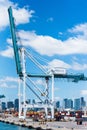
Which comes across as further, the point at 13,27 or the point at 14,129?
the point at 13,27

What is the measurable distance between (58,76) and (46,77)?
11.1 ft

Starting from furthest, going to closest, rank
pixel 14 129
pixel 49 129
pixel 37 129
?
pixel 14 129, pixel 37 129, pixel 49 129

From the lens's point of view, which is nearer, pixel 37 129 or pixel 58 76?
pixel 37 129

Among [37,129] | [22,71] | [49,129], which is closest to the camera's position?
[49,129]

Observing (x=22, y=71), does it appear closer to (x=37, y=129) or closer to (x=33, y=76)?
(x=33, y=76)

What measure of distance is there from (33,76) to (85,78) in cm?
1508

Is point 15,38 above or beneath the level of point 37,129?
above

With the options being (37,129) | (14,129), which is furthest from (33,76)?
(37,129)

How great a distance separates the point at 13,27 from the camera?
123062 millimetres

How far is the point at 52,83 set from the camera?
123 metres

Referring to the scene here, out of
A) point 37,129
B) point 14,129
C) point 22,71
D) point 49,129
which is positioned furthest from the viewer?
point 22,71

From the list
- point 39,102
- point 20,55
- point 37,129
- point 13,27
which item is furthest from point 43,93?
point 37,129

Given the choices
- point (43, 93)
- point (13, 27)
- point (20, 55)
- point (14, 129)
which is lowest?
point (14, 129)

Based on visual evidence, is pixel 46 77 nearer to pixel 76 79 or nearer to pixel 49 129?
pixel 76 79
